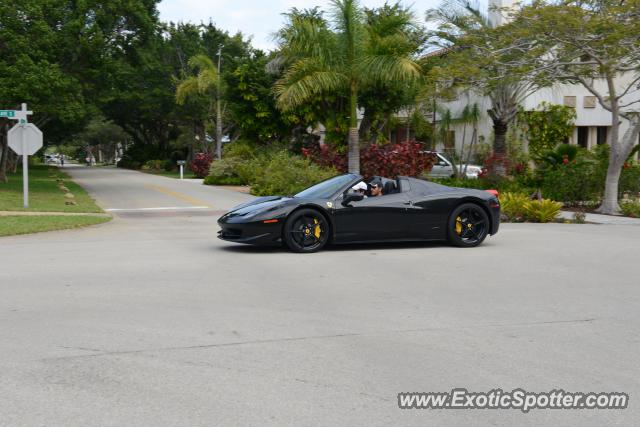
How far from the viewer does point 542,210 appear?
17.1 metres

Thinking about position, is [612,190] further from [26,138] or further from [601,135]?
[601,135]

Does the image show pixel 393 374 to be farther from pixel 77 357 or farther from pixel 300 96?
pixel 300 96

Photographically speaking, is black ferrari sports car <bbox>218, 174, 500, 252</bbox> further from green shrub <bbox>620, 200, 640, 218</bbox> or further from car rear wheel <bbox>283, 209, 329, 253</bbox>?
green shrub <bbox>620, 200, 640, 218</bbox>

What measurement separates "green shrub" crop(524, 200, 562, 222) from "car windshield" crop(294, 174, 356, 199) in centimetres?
738

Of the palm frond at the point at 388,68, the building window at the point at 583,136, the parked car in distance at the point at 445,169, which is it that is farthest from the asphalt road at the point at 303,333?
the building window at the point at 583,136

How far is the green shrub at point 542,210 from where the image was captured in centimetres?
1700

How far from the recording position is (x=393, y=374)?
15.9 feet

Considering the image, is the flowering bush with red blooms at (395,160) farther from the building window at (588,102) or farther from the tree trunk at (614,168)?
the building window at (588,102)

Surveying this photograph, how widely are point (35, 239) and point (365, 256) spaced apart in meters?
6.11

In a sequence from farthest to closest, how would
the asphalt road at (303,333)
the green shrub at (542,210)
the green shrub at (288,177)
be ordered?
1. the green shrub at (288,177)
2. the green shrub at (542,210)
3. the asphalt road at (303,333)

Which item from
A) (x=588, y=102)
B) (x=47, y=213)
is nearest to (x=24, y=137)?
(x=47, y=213)

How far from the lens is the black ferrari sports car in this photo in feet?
35.0

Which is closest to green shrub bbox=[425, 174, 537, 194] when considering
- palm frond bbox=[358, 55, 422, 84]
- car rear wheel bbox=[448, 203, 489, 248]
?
palm frond bbox=[358, 55, 422, 84]

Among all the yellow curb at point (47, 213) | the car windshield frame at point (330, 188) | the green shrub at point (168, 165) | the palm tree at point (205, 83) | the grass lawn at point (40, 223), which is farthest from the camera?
the green shrub at point (168, 165)
